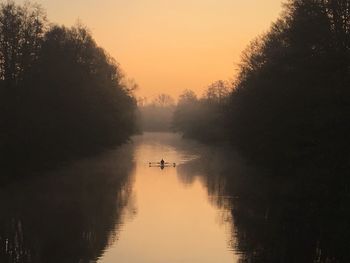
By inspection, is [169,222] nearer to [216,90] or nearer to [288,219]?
[288,219]

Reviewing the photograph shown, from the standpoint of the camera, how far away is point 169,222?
105 feet

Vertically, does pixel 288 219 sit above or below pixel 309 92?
below

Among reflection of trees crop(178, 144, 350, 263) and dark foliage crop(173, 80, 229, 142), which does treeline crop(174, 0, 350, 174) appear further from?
dark foliage crop(173, 80, 229, 142)

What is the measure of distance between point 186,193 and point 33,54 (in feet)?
82.8

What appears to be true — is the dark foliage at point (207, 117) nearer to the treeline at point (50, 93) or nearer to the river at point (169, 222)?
the treeline at point (50, 93)

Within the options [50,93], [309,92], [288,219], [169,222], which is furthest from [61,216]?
[50,93]

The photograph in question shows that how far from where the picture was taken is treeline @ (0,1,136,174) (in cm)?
5197

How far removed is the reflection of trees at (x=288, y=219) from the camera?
23641mm

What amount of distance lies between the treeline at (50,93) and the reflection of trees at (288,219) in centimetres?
1835

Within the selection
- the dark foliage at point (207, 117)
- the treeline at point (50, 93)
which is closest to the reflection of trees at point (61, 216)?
the treeline at point (50, 93)

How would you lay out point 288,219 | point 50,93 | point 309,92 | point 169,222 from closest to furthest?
point 288,219, point 169,222, point 309,92, point 50,93

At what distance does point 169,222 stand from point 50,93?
34341mm

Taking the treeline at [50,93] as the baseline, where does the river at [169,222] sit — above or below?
below

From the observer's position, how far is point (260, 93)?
5178 cm
